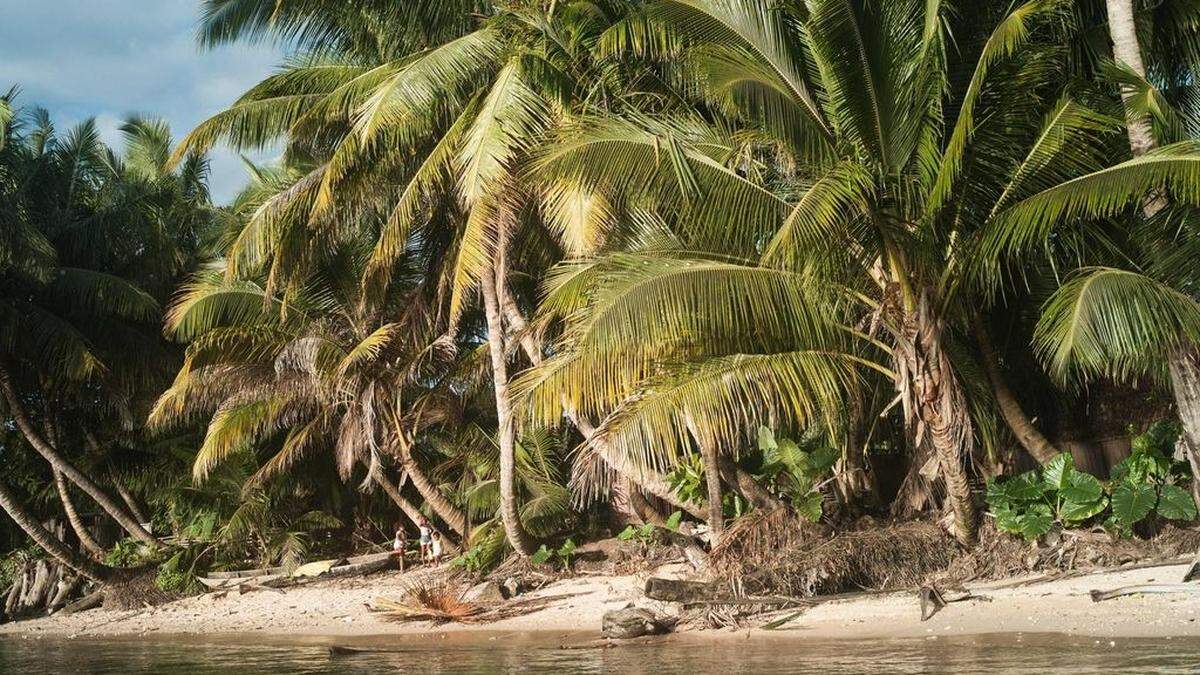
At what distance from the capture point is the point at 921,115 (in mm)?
10039

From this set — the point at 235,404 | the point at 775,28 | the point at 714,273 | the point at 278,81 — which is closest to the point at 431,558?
the point at 235,404

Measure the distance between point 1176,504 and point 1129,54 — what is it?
4144 mm

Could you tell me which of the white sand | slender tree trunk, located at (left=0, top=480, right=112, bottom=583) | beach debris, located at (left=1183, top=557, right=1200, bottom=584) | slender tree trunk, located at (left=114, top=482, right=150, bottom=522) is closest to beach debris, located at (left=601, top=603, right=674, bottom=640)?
the white sand

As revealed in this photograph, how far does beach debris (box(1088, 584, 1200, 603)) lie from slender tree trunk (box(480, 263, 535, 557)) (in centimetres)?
720

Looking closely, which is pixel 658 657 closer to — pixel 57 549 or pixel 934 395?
pixel 934 395

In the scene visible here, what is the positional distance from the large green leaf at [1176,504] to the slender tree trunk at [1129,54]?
10.5 ft

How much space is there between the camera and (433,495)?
58.3 ft

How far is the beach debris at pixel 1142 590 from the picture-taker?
9008mm

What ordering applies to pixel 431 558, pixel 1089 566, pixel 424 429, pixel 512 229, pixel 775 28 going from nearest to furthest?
pixel 775 28
pixel 1089 566
pixel 512 229
pixel 431 558
pixel 424 429

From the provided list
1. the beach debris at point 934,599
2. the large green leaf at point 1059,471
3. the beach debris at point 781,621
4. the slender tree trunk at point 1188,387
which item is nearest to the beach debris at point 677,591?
the beach debris at point 781,621

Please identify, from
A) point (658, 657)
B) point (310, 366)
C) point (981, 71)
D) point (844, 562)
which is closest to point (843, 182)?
point (981, 71)

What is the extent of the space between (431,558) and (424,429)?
92.6 inches

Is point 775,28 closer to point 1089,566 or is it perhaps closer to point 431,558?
point 1089,566

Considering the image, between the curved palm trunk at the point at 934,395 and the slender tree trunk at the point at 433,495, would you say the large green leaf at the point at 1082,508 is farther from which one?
the slender tree trunk at the point at 433,495
